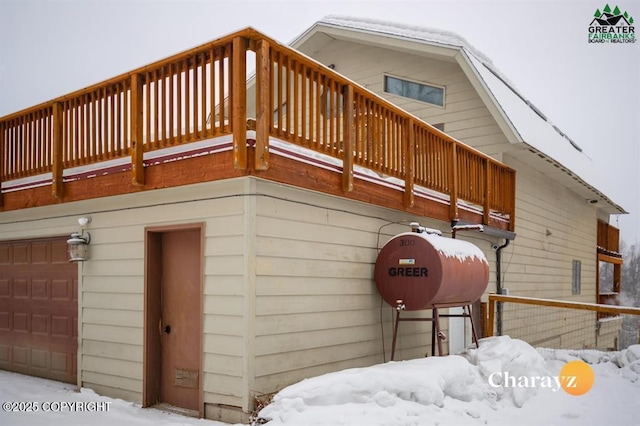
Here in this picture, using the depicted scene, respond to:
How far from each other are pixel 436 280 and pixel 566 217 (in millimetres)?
10457

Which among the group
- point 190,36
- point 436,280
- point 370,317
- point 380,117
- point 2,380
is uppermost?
point 190,36

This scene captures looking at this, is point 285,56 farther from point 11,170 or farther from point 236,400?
point 11,170

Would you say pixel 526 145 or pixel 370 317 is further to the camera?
pixel 526 145

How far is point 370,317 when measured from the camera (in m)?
7.59

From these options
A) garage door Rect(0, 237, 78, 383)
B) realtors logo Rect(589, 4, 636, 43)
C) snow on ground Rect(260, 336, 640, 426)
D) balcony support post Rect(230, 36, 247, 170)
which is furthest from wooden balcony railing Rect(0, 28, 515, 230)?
realtors logo Rect(589, 4, 636, 43)

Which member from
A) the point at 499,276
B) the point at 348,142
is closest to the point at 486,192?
the point at 499,276

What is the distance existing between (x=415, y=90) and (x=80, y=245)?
829cm

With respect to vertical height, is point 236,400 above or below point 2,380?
above

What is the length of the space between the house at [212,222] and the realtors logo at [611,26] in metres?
5.68

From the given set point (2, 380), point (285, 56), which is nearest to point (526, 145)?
point (285, 56)

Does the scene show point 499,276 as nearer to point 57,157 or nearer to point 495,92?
point 495,92

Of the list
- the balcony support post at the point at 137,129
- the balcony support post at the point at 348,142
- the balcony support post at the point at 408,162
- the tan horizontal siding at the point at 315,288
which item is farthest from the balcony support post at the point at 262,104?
the balcony support post at the point at 408,162

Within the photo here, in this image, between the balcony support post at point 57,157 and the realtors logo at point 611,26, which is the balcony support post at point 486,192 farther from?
the balcony support post at point 57,157

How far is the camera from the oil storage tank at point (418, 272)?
722 cm
